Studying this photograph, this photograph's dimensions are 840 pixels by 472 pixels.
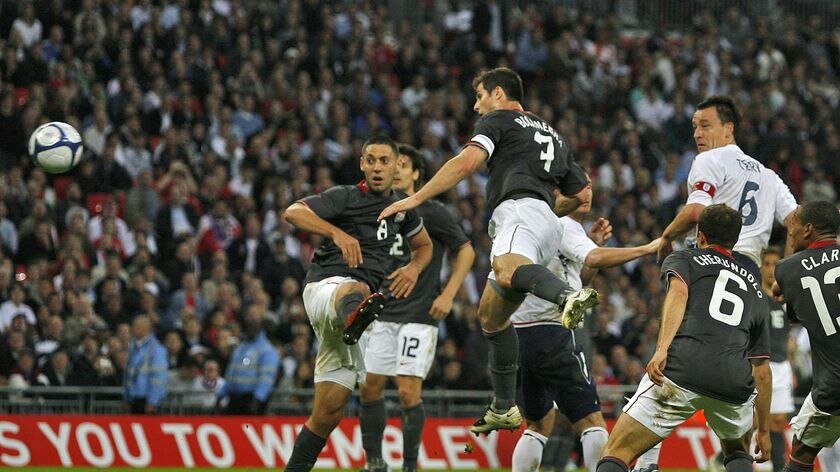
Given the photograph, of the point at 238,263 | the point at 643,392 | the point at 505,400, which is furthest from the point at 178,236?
the point at 643,392

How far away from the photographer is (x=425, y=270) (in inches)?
501

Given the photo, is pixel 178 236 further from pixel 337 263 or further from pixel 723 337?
pixel 723 337

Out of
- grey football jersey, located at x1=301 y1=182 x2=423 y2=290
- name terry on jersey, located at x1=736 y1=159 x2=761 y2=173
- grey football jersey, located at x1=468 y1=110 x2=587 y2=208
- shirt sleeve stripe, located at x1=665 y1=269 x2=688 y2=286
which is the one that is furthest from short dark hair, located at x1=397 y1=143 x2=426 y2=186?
shirt sleeve stripe, located at x1=665 y1=269 x2=688 y2=286

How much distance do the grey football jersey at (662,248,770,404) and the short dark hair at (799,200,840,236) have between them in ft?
3.00

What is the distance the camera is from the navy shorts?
1049 centimetres

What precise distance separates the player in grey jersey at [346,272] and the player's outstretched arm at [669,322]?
2.00 metres

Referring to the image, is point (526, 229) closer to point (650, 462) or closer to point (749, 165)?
point (749, 165)

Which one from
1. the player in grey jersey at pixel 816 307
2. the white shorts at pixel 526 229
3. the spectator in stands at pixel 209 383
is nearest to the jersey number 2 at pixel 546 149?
the white shorts at pixel 526 229

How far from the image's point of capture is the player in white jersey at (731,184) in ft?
34.0

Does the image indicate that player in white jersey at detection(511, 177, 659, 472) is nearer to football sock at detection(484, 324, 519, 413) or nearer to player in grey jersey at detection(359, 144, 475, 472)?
football sock at detection(484, 324, 519, 413)

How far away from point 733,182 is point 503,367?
7.52 ft

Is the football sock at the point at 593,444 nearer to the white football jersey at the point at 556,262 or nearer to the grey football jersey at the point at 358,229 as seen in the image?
the white football jersey at the point at 556,262

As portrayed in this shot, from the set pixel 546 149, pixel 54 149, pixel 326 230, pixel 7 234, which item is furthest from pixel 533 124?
pixel 7 234

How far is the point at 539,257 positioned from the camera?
9.75 meters
